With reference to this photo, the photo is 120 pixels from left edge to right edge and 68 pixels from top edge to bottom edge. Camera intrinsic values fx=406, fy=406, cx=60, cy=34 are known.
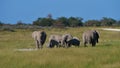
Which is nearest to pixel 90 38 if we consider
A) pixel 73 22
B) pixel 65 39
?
pixel 65 39

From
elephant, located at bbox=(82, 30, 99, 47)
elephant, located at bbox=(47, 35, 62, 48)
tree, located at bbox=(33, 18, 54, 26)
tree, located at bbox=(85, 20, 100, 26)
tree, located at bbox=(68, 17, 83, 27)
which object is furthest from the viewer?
tree, located at bbox=(68, 17, 83, 27)

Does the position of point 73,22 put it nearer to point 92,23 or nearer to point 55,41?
point 92,23

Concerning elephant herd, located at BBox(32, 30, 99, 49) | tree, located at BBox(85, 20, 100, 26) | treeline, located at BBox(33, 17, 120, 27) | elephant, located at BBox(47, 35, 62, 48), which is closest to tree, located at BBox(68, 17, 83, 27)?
treeline, located at BBox(33, 17, 120, 27)

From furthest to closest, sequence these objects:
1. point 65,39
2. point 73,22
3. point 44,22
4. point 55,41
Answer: point 73,22
point 44,22
point 55,41
point 65,39

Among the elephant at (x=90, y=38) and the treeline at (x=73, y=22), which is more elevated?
the treeline at (x=73, y=22)

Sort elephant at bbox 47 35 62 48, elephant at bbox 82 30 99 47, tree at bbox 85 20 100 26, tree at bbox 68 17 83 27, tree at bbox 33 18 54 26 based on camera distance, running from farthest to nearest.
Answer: tree at bbox 68 17 83 27 → tree at bbox 85 20 100 26 → tree at bbox 33 18 54 26 → elephant at bbox 47 35 62 48 → elephant at bbox 82 30 99 47

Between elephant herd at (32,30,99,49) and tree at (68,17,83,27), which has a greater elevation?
tree at (68,17,83,27)

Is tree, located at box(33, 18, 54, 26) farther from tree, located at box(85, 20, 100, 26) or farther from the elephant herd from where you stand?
the elephant herd

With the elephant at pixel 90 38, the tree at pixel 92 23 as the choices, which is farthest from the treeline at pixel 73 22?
the elephant at pixel 90 38

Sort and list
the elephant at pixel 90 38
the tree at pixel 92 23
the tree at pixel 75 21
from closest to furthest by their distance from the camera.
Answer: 1. the elephant at pixel 90 38
2. the tree at pixel 92 23
3. the tree at pixel 75 21

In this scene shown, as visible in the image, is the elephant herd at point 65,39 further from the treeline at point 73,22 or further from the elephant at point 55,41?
the treeline at point 73,22

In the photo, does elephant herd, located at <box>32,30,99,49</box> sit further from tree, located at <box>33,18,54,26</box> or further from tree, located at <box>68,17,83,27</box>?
tree, located at <box>68,17,83,27</box>

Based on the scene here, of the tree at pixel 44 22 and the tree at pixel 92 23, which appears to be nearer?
the tree at pixel 44 22

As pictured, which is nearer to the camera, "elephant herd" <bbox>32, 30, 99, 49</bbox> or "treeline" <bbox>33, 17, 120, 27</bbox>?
"elephant herd" <bbox>32, 30, 99, 49</bbox>
